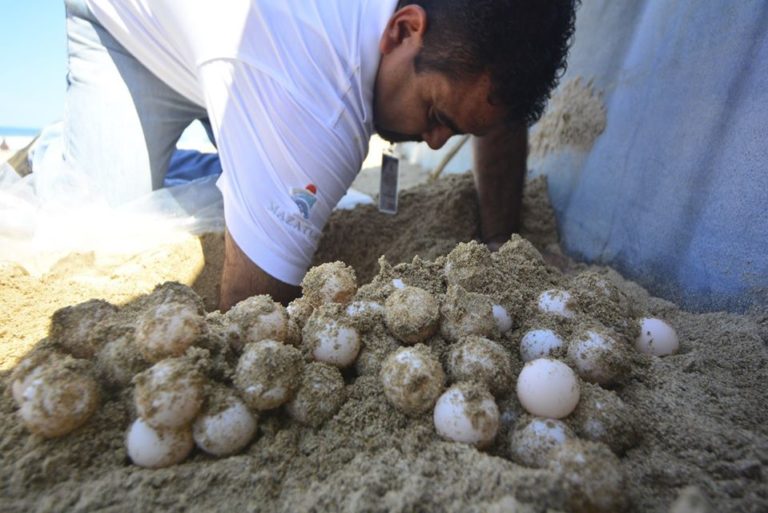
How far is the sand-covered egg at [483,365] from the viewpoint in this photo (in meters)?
0.91

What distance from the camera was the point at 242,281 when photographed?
4.96ft

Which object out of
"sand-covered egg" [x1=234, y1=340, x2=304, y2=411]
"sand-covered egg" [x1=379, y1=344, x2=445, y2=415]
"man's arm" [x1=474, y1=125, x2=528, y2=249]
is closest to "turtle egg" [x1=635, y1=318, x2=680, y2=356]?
"sand-covered egg" [x1=379, y1=344, x2=445, y2=415]

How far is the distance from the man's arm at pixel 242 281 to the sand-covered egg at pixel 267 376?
629 mm

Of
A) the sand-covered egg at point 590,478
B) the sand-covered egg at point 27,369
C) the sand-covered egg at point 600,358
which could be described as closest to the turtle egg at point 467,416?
the sand-covered egg at point 590,478

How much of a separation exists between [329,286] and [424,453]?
0.48 metres

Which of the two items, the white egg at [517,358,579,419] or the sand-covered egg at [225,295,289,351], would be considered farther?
the sand-covered egg at [225,295,289,351]

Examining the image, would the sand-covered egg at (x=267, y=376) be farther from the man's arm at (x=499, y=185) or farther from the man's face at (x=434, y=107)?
the man's arm at (x=499, y=185)

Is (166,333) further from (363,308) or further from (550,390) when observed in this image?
(550,390)

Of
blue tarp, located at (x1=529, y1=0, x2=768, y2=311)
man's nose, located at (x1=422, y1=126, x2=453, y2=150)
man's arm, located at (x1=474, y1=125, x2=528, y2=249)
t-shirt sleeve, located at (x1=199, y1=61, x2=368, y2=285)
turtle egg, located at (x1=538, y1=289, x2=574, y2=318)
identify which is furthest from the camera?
man's arm, located at (x1=474, y1=125, x2=528, y2=249)

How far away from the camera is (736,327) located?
1132mm

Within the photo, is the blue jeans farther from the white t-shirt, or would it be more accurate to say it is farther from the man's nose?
the man's nose

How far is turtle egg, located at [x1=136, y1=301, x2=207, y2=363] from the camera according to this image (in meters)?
0.88

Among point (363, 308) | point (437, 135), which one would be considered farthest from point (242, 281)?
point (437, 135)

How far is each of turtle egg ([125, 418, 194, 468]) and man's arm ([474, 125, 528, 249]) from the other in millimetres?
1617
